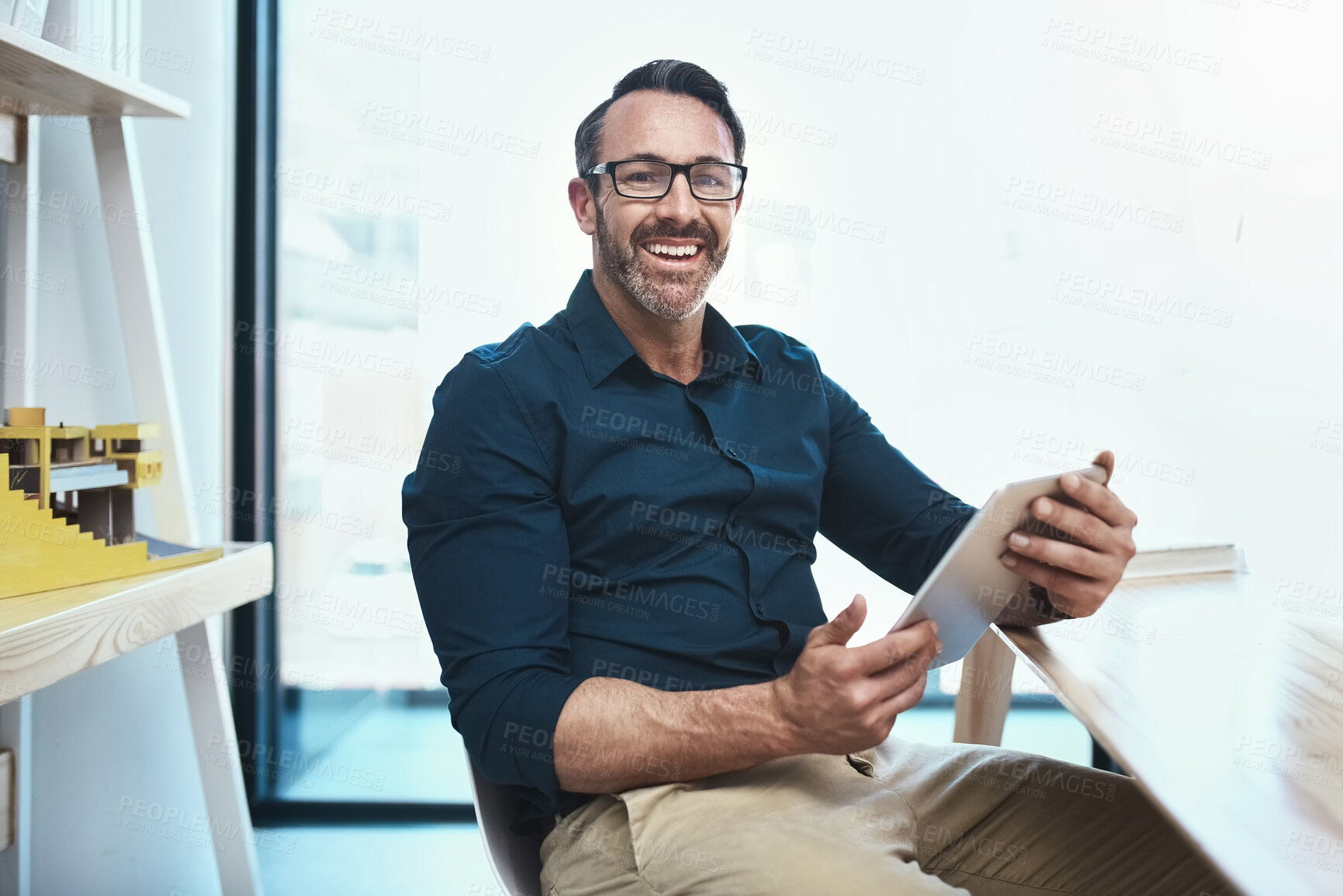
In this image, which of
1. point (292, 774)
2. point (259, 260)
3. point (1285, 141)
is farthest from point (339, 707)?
point (1285, 141)

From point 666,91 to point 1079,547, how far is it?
85 centimetres

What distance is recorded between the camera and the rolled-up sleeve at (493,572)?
91cm

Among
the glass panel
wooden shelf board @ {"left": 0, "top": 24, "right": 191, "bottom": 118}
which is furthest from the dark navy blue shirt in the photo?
the glass panel

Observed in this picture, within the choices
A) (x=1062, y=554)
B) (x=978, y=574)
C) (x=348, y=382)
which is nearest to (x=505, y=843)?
(x=978, y=574)

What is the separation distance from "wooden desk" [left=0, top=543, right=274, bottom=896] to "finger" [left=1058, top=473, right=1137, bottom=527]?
1.06 meters

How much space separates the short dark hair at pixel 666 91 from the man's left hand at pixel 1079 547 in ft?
2.45

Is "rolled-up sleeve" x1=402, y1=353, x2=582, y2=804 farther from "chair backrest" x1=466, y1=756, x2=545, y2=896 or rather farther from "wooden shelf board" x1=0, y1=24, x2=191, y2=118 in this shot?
"wooden shelf board" x1=0, y1=24, x2=191, y2=118

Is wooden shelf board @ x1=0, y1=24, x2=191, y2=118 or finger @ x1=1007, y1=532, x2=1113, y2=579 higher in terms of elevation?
wooden shelf board @ x1=0, y1=24, x2=191, y2=118

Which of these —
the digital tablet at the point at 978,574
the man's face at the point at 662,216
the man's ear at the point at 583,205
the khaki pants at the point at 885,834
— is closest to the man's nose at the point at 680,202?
the man's face at the point at 662,216

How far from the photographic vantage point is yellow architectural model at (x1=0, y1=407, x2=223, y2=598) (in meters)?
1.02

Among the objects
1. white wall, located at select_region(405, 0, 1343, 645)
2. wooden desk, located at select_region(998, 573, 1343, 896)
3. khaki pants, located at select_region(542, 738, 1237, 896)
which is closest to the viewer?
wooden desk, located at select_region(998, 573, 1343, 896)

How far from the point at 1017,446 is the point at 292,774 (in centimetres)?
188

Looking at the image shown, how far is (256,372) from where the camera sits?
2.08 metres

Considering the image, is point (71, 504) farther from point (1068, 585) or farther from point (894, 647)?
point (1068, 585)
